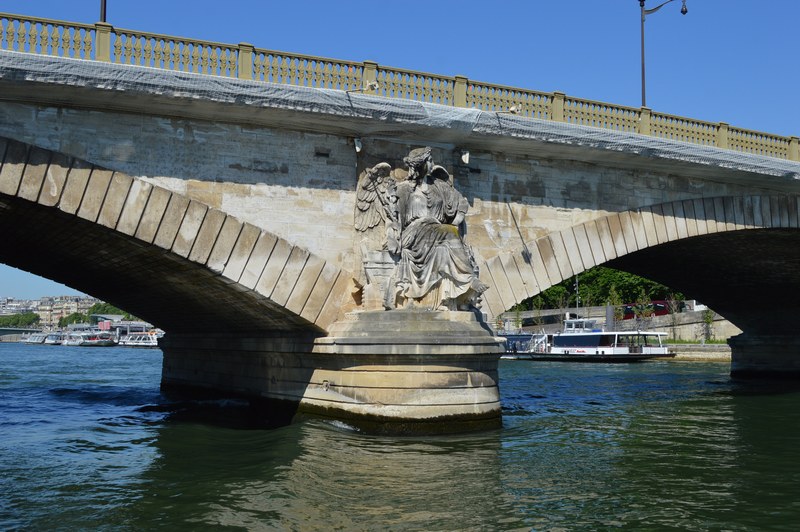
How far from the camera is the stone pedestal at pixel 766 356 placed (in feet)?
123

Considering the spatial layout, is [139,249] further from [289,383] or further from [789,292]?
[789,292]

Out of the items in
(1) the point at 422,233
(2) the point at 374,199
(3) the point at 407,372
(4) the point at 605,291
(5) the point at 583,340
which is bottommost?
(3) the point at 407,372

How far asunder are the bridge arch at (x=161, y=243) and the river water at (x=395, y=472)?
9.43ft

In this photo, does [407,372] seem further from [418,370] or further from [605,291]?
[605,291]

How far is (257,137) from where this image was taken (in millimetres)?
18859

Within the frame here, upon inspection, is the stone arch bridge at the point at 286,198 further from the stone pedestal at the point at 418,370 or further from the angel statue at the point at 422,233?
the angel statue at the point at 422,233

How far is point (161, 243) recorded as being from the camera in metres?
17.2

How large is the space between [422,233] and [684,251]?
1381 cm

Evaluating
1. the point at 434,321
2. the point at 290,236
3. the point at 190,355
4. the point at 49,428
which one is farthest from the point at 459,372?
the point at 190,355

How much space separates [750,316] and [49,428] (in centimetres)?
3116

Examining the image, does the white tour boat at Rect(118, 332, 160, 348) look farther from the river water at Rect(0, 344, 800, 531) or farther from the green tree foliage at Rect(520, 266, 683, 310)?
the river water at Rect(0, 344, 800, 531)

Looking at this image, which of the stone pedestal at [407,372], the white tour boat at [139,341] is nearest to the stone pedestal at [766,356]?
the stone pedestal at [407,372]

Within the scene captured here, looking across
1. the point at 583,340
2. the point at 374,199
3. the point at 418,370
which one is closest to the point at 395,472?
the point at 418,370

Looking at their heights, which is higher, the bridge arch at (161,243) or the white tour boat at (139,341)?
the bridge arch at (161,243)
